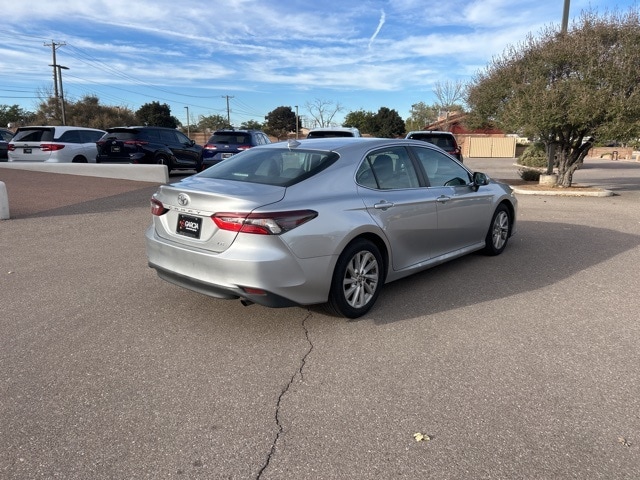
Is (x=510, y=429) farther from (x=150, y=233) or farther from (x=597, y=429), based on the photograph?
(x=150, y=233)

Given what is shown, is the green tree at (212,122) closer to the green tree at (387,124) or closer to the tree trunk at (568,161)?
the green tree at (387,124)

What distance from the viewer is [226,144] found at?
16078 millimetres

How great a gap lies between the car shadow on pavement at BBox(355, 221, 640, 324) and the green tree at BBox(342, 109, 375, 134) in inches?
2458

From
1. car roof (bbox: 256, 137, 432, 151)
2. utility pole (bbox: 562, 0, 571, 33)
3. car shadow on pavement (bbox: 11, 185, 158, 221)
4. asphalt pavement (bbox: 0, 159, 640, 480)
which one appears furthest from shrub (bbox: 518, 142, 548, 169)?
car roof (bbox: 256, 137, 432, 151)

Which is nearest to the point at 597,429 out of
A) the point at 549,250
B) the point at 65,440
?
the point at 65,440

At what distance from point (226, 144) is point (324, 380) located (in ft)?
44.8

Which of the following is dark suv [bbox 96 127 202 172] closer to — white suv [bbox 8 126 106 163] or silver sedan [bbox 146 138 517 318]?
white suv [bbox 8 126 106 163]

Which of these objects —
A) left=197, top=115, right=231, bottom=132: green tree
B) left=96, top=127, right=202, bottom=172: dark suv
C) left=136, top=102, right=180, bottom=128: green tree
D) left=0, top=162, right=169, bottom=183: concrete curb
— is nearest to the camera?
left=0, top=162, right=169, bottom=183: concrete curb

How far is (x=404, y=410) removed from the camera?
3.04 m

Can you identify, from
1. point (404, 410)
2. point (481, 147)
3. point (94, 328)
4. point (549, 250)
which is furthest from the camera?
point (481, 147)

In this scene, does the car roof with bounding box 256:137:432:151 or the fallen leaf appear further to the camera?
the car roof with bounding box 256:137:432:151

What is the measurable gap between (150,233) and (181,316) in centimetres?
82

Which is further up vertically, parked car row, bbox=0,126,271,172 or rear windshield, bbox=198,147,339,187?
parked car row, bbox=0,126,271,172

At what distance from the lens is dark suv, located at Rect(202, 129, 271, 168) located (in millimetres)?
15938
